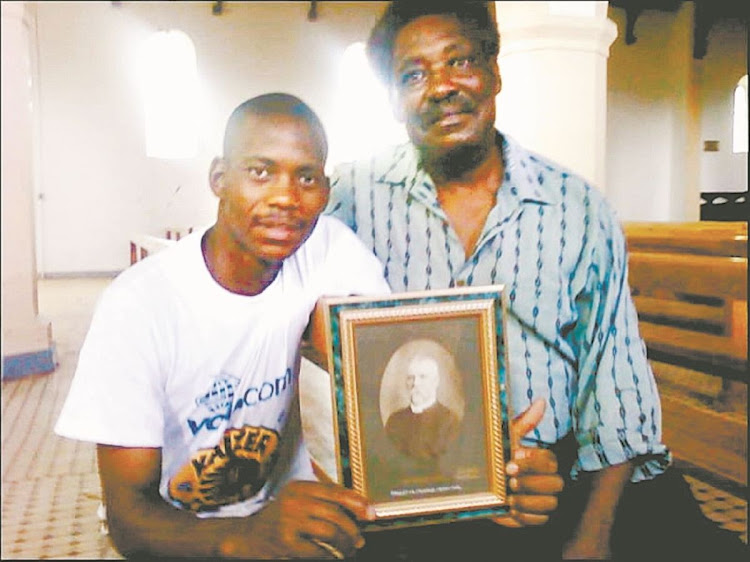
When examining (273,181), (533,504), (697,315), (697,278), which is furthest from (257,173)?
(697,315)

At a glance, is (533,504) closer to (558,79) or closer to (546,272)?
(546,272)

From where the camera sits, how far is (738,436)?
5.44 ft

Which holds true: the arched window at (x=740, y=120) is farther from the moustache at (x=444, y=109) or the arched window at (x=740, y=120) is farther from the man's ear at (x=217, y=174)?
the man's ear at (x=217, y=174)

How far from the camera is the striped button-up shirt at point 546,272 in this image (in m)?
0.88

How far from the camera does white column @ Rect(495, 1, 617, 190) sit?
0.89m

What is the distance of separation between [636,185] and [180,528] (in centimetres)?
76

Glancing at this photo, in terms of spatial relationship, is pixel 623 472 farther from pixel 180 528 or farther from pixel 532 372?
pixel 180 528

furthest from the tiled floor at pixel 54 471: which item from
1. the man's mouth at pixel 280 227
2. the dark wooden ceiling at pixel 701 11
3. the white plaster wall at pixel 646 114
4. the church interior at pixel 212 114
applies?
the dark wooden ceiling at pixel 701 11

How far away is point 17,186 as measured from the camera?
86cm

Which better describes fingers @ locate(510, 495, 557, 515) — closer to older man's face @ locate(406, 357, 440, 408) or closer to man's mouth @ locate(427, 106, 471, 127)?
older man's face @ locate(406, 357, 440, 408)

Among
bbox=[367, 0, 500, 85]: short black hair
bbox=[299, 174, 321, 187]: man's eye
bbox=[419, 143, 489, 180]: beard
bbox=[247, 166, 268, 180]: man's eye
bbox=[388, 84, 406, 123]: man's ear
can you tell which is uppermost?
bbox=[367, 0, 500, 85]: short black hair

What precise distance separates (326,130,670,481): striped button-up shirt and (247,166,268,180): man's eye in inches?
6.8

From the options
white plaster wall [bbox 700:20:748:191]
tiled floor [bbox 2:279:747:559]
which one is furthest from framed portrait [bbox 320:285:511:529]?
white plaster wall [bbox 700:20:748:191]

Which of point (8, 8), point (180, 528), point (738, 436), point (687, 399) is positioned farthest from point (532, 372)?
point (687, 399)
